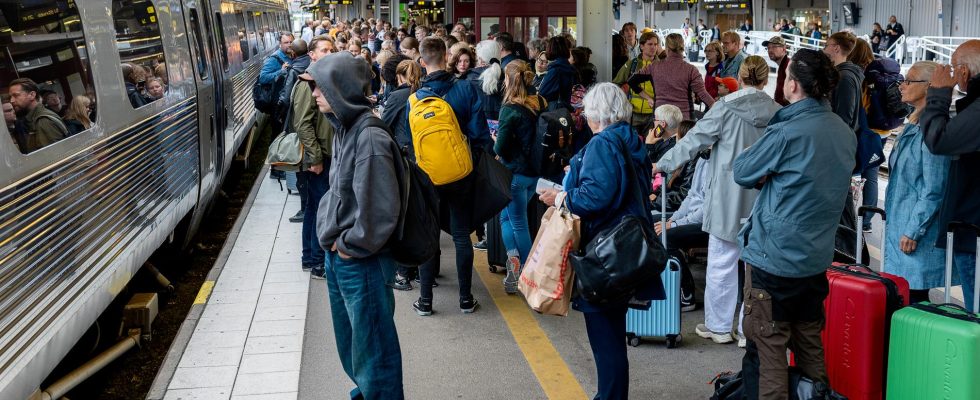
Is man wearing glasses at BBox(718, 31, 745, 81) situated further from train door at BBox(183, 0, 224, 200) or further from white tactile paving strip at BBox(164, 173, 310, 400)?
train door at BBox(183, 0, 224, 200)

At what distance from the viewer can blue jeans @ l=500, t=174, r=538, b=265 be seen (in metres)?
7.09

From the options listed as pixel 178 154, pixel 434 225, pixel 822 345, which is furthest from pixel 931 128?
pixel 178 154

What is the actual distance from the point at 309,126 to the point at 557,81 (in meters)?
2.09

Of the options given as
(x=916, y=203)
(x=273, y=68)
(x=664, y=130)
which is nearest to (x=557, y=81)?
(x=664, y=130)

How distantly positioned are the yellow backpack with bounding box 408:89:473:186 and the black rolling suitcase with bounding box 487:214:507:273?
5.41ft

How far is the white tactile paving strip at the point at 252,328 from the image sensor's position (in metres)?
5.58

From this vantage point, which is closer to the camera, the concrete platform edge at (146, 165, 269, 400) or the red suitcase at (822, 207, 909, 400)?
the red suitcase at (822, 207, 909, 400)

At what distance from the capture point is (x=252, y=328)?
6.62 metres

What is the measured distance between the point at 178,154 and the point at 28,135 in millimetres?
3567

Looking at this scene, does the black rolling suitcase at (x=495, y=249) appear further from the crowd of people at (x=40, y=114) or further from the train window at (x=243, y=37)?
the train window at (x=243, y=37)

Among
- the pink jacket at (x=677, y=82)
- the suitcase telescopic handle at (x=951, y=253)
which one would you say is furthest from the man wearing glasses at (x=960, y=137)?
the pink jacket at (x=677, y=82)

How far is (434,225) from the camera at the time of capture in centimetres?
466

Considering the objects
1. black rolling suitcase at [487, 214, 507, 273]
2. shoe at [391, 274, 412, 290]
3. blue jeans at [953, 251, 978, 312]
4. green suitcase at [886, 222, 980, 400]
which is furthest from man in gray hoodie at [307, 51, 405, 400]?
black rolling suitcase at [487, 214, 507, 273]

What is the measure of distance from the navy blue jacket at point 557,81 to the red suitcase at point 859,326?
12.4 feet
